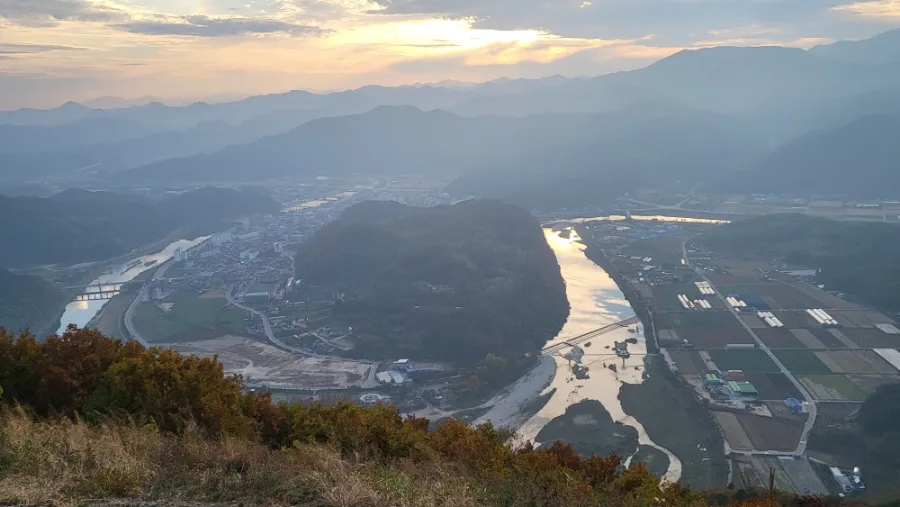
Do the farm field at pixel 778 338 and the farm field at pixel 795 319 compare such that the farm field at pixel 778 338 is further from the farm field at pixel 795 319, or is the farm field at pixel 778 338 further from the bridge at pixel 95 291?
the bridge at pixel 95 291

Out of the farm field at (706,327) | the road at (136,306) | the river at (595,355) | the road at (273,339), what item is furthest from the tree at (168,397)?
the farm field at (706,327)

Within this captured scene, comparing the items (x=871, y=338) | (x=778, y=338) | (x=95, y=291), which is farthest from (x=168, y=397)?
(x=95, y=291)

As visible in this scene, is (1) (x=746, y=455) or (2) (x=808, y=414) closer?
(1) (x=746, y=455)

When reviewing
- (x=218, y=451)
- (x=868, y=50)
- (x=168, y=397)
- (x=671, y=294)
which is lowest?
(x=671, y=294)

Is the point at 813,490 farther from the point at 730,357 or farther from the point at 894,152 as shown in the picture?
the point at 894,152

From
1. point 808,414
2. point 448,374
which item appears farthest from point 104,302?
point 808,414

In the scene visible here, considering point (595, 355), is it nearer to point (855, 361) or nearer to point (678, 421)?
point (678, 421)

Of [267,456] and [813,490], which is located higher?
[267,456]
